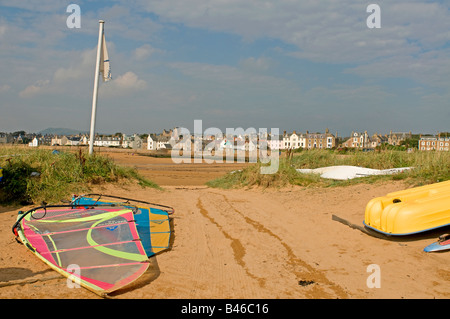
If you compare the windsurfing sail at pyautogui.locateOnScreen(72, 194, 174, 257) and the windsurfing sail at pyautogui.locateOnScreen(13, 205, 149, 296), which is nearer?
the windsurfing sail at pyautogui.locateOnScreen(13, 205, 149, 296)

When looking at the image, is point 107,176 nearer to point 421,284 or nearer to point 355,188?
point 355,188

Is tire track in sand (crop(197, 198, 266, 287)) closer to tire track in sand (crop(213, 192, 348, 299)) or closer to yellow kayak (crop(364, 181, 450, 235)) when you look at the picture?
tire track in sand (crop(213, 192, 348, 299))

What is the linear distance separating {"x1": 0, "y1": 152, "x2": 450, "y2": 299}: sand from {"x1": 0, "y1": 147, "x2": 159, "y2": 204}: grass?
776 millimetres

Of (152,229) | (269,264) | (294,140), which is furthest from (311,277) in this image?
(294,140)

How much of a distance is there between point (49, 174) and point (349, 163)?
13848mm

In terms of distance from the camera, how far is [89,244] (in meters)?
5.66

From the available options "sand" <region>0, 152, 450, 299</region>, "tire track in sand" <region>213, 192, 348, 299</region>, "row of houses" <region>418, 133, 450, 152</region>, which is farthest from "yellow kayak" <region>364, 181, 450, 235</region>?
"row of houses" <region>418, 133, 450, 152</region>

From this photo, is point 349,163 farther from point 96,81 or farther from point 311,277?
point 311,277

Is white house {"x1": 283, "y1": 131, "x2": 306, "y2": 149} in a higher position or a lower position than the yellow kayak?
higher

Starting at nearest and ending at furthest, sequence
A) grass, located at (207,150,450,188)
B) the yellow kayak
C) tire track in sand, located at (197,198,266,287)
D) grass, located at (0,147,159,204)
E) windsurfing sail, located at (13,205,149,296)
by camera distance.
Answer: windsurfing sail, located at (13,205,149,296), tire track in sand, located at (197,198,266,287), the yellow kayak, grass, located at (0,147,159,204), grass, located at (207,150,450,188)

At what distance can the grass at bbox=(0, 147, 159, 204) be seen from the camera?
30.1ft

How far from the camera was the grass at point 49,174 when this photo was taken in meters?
9.16

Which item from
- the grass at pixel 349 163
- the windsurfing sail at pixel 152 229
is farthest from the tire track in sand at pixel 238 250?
the grass at pixel 349 163

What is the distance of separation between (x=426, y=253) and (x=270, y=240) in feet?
9.02
